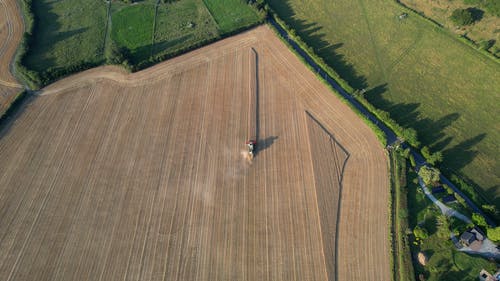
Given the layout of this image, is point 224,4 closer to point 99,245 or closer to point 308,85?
point 308,85

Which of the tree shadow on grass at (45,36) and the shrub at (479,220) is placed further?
the tree shadow on grass at (45,36)

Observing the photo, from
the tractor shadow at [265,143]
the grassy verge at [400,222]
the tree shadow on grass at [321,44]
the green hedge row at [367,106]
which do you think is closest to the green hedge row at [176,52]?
the tree shadow on grass at [321,44]

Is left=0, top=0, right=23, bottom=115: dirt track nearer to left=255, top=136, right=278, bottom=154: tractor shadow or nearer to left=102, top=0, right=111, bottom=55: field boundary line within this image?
left=102, top=0, right=111, bottom=55: field boundary line

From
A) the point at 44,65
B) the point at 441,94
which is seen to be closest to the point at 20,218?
the point at 44,65

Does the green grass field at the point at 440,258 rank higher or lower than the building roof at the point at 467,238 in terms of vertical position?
lower

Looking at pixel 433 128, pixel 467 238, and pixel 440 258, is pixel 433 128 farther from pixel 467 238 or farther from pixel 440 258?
pixel 440 258

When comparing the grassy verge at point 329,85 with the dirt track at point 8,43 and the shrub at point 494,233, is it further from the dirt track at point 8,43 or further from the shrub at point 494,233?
the dirt track at point 8,43
